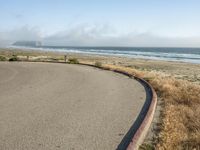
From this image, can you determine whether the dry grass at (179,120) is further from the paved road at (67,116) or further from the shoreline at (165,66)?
the shoreline at (165,66)

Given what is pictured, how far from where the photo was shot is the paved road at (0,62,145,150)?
705cm

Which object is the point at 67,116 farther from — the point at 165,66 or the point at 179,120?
the point at 165,66

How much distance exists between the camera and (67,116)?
9445mm

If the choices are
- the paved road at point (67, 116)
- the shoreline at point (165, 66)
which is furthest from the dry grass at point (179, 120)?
the shoreline at point (165, 66)

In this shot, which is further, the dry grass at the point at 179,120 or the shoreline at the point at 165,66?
the shoreline at the point at 165,66

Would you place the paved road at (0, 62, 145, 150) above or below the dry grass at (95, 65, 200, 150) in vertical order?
below

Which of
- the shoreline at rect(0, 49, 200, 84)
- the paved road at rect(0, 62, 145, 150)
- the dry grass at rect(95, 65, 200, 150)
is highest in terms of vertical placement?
the dry grass at rect(95, 65, 200, 150)

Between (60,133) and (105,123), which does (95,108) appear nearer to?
(105,123)

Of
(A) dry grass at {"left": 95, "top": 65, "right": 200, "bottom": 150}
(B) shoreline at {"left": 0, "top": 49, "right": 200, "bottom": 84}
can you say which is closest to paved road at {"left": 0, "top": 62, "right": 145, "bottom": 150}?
(A) dry grass at {"left": 95, "top": 65, "right": 200, "bottom": 150}

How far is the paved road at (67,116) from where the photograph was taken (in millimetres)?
7047

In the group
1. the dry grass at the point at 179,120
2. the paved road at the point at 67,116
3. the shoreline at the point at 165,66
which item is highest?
the dry grass at the point at 179,120

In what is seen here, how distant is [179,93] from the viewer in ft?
43.5

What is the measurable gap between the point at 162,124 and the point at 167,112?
55.6 inches

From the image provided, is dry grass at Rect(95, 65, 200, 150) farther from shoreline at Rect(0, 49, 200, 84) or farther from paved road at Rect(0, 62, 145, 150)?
shoreline at Rect(0, 49, 200, 84)
